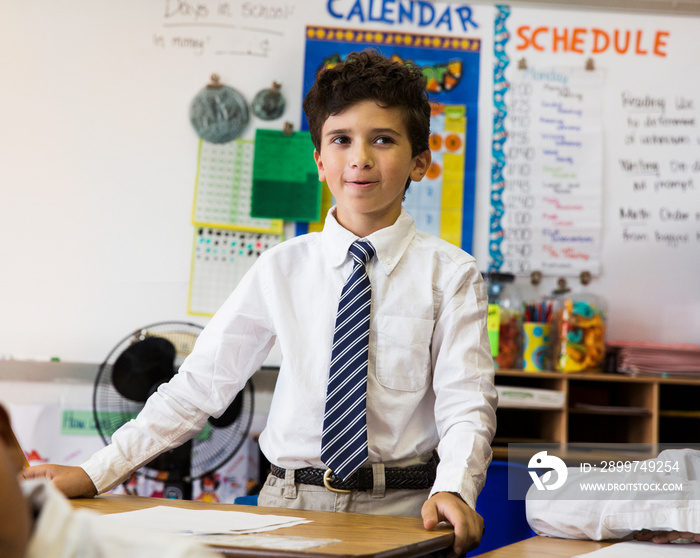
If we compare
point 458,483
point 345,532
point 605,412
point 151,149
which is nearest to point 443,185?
point 605,412

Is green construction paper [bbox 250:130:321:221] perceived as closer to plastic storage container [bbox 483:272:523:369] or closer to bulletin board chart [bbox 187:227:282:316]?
bulletin board chart [bbox 187:227:282:316]

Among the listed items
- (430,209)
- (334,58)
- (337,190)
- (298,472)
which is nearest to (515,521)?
(298,472)

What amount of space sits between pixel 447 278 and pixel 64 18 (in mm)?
2644

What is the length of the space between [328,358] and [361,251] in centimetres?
22

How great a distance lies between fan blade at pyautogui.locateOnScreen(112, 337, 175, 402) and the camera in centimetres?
251

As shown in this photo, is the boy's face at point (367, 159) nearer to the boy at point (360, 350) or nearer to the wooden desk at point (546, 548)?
the boy at point (360, 350)

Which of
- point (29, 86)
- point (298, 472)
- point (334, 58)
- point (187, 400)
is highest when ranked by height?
point (334, 58)

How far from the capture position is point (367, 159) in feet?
4.70

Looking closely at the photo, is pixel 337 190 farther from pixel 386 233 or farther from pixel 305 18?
pixel 305 18

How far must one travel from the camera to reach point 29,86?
3240mm

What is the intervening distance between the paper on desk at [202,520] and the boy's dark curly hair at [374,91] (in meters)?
0.84

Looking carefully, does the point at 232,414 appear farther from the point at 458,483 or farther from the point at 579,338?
the point at 458,483

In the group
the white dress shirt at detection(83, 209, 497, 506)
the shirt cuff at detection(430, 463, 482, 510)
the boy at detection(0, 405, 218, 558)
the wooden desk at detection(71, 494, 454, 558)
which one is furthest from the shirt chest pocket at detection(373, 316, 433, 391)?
the boy at detection(0, 405, 218, 558)

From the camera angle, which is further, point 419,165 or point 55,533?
point 419,165
